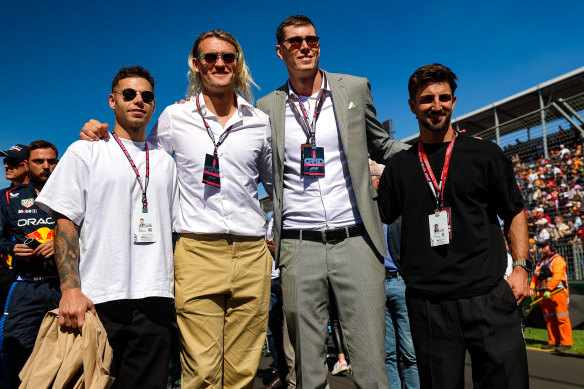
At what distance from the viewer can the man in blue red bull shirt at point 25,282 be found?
394 centimetres

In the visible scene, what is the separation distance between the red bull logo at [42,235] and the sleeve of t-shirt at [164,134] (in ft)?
6.29

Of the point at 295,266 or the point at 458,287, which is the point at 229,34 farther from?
the point at 458,287

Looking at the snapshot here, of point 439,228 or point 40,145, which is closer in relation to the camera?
point 439,228

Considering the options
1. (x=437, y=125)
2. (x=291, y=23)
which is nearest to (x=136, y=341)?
(x=437, y=125)

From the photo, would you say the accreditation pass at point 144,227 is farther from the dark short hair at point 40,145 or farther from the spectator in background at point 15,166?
the spectator in background at point 15,166

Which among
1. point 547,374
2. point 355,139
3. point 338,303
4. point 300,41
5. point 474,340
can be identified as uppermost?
point 300,41

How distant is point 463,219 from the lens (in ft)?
7.79

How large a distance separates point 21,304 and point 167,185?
236 cm

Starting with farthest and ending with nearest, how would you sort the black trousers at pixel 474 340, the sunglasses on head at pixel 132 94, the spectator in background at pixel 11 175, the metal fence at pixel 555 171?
the metal fence at pixel 555 171 → the spectator in background at pixel 11 175 → the sunglasses on head at pixel 132 94 → the black trousers at pixel 474 340

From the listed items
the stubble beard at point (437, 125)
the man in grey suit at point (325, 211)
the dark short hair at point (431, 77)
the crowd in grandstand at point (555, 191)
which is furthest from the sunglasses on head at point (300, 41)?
the crowd in grandstand at point (555, 191)

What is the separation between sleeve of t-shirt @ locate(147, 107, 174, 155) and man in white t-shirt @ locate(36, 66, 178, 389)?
0.82 feet

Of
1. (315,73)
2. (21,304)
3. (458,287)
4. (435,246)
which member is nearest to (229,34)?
(315,73)

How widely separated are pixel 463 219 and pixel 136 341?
1753mm

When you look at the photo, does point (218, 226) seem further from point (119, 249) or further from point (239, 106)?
point (239, 106)
